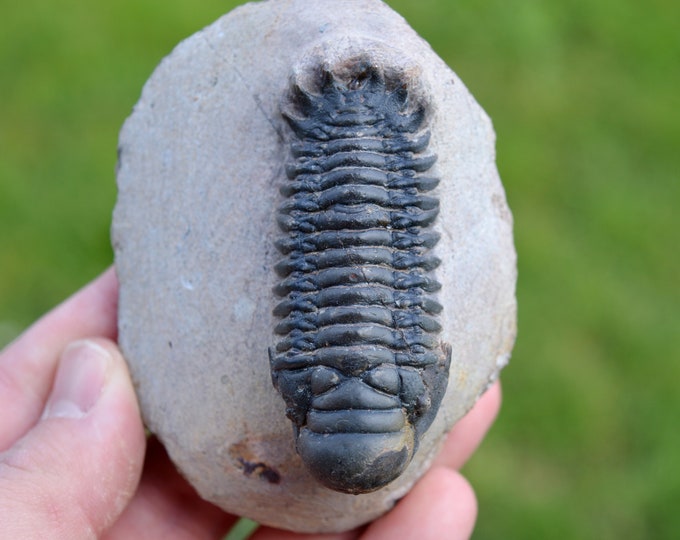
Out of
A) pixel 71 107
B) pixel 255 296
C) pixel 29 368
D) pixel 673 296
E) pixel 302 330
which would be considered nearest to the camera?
pixel 302 330

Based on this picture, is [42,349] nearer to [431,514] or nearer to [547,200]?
[431,514]

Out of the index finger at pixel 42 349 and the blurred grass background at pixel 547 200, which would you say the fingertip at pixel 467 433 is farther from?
the index finger at pixel 42 349

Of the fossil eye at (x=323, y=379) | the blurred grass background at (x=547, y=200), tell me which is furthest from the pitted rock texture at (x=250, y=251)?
the blurred grass background at (x=547, y=200)

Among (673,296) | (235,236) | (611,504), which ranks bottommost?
(611,504)

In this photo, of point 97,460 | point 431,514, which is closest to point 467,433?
point 431,514

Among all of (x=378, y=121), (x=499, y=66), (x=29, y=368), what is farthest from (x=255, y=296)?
(x=499, y=66)

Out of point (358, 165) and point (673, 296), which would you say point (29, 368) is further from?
point (673, 296)

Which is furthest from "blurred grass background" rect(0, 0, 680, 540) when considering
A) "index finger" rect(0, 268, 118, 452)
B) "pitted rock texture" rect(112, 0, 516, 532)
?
"pitted rock texture" rect(112, 0, 516, 532)
